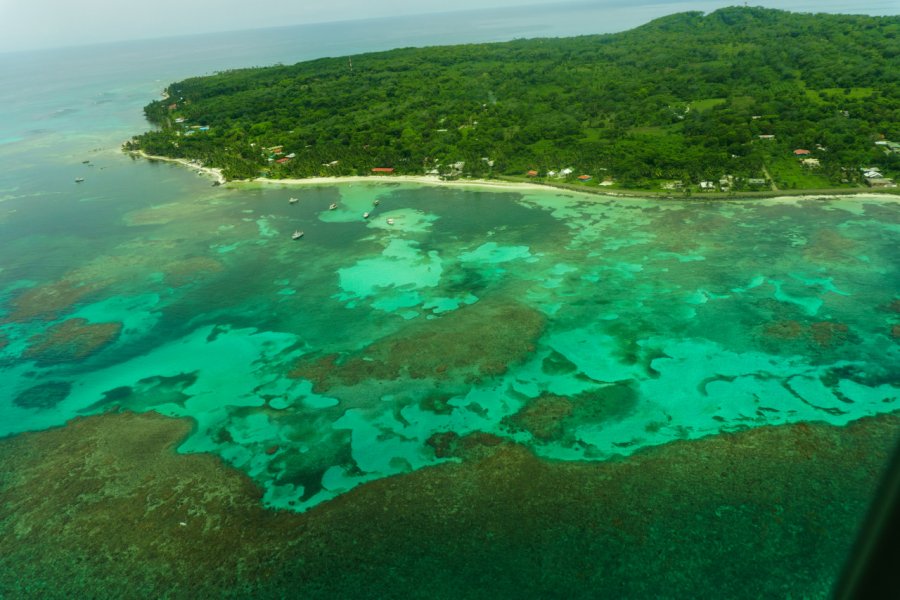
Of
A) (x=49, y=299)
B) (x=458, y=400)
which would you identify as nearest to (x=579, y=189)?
(x=458, y=400)

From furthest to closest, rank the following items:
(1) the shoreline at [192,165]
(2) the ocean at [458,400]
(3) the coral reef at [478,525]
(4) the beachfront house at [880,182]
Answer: (1) the shoreline at [192,165]
(4) the beachfront house at [880,182]
(2) the ocean at [458,400]
(3) the coral reef at [478,525]

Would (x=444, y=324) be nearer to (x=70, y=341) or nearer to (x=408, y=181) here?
(x=70, y=341)

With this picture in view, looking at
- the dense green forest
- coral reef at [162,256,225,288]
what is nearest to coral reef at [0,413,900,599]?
coral reef at [162,256,225,288]

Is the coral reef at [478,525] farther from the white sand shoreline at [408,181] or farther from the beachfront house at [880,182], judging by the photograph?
the white sand shoreline at [408,181]

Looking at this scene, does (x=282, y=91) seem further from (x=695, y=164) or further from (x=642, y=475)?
(x=642, y=475)

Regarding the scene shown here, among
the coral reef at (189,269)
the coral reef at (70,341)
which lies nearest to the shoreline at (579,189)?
the coral reef at (189,269)

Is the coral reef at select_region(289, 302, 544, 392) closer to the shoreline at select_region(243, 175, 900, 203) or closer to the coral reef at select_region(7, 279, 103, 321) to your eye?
the coral reef at select_region(7, 279, 103, 321)

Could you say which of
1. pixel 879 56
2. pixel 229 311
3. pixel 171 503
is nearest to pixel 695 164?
pixel 229 311
